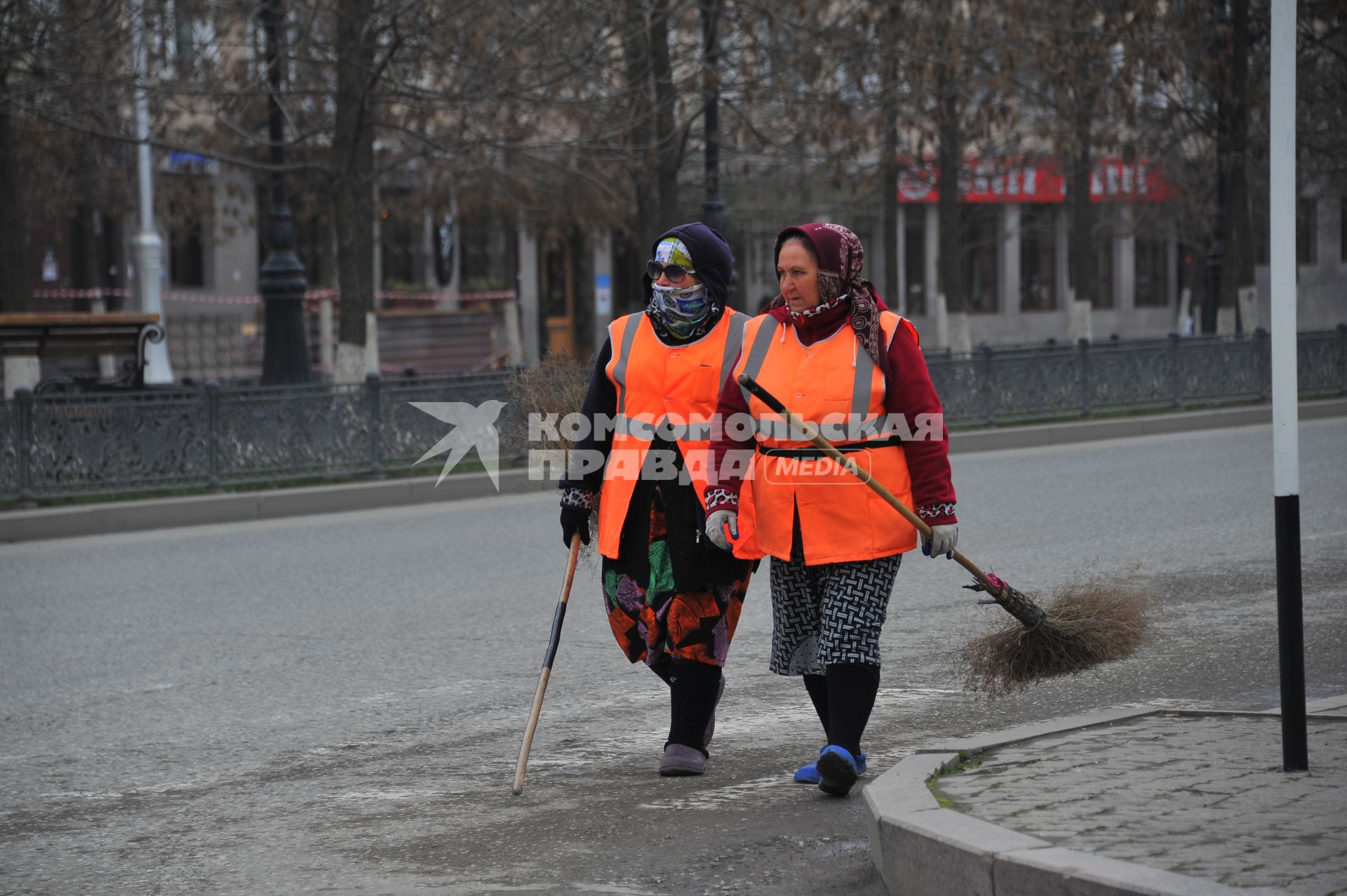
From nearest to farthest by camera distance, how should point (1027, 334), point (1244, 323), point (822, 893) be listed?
point (822, 893), point (1244, 323), point (1027, 334)

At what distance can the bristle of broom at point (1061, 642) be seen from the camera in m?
5.45

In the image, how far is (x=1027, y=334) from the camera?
47.7 meters

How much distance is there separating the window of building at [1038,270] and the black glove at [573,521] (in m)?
44.5

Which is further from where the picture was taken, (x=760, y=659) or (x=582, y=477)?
(x=760, y=659)

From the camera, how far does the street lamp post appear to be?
56.0 feet

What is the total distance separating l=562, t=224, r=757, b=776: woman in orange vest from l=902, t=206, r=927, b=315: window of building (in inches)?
1627

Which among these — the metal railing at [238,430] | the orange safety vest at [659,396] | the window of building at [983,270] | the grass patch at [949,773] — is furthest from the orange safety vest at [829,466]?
the window of building at [983,270]

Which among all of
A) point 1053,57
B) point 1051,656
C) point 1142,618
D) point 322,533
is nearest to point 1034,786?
point 1051,656

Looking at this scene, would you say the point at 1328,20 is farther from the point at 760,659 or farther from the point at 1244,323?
the point at 760,659

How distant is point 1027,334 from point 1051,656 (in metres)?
43.4

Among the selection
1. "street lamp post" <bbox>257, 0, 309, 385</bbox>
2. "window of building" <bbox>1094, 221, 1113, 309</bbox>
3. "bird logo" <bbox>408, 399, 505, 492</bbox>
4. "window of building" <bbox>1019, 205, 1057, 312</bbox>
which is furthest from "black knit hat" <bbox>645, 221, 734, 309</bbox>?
"window of building" <bbox>1094, 221, 1113, 309</bbox>

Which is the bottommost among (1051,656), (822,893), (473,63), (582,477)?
(822,893)

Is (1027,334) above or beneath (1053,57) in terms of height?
beneath

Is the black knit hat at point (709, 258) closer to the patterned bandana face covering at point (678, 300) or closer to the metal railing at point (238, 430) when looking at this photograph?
the patterned bandana face covering at point (678, 300)
